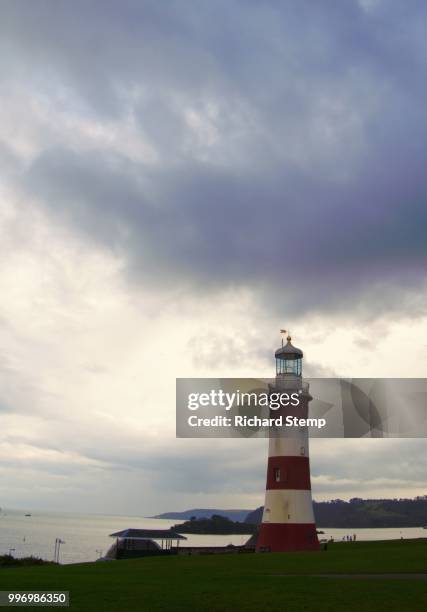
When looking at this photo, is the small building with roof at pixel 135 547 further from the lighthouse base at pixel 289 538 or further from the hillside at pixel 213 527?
→ the hillside at pixel 213 527

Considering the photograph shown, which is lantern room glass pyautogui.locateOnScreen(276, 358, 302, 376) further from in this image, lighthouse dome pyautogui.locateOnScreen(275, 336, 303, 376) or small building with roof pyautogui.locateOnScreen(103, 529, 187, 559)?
small building with roof pyautogui.locateOnScreen(103, 529, 187, 559)

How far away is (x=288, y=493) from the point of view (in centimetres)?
3659

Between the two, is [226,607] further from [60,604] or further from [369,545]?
[369,545]

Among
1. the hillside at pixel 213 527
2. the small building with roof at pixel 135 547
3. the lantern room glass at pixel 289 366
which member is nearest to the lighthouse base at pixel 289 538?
the lantern room glass at pixel 289 366

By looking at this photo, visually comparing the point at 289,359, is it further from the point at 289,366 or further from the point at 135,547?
the point at 135,547

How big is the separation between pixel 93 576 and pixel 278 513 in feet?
48.7

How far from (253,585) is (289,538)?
16974 mm

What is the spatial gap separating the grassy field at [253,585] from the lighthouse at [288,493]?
531 centimetres

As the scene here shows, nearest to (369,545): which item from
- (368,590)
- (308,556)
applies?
(308,556)

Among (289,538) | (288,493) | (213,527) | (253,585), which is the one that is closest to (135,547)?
(289,538)

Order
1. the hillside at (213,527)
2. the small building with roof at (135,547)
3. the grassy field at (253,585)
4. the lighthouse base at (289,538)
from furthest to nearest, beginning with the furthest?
the hillside at (213,527)
the small building with roof at (135,547)
the lighthouse base at (289,538)
the grassy field at (253,585)

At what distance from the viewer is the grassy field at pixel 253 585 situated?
16.4m

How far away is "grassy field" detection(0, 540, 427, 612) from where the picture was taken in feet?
53.7

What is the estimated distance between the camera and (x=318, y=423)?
39250 mm
